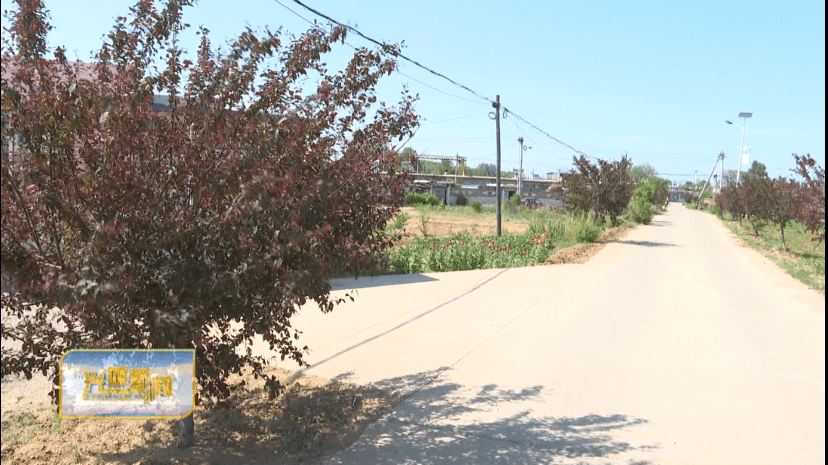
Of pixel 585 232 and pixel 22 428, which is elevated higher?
pixel 585 232

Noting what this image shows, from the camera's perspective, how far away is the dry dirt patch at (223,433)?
3.67 m

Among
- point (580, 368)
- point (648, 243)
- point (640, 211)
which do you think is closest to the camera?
point (580, 368)

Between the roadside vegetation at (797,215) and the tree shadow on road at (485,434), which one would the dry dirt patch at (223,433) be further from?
the roadside vegetation at (797,215)

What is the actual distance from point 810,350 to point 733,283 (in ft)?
17.6

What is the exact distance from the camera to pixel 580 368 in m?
5.88

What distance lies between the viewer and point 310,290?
328 centimetres

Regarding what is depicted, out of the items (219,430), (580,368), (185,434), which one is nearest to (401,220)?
(580,368)

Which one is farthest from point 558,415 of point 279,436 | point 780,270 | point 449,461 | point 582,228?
point 582,228

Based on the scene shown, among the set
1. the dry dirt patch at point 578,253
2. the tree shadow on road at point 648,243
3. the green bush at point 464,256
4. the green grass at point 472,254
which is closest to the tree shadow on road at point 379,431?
the green grass at point 472,254

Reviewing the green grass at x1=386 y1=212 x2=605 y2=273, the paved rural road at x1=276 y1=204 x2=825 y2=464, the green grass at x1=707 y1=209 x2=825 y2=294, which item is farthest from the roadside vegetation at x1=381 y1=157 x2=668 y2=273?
the green grass at x1=707 y1=209 x2=825 y2=294

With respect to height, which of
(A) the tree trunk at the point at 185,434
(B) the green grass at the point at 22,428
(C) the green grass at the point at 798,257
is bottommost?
(B) the green grass at the point at 22,428

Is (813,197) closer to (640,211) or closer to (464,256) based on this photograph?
(464,256)

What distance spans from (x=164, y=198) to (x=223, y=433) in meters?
1.90

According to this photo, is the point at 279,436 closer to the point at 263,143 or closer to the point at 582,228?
the point at 263,143
